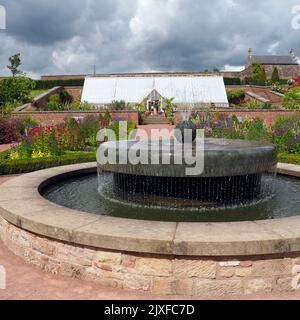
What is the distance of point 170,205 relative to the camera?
545 cm

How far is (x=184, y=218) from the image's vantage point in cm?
493

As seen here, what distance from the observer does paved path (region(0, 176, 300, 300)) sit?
3.50m

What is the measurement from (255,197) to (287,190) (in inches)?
38.5

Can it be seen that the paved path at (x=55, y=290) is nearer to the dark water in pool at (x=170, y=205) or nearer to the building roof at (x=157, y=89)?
the dark water in pool at (x=170, y=205)

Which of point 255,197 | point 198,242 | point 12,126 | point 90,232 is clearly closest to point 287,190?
point 255,197

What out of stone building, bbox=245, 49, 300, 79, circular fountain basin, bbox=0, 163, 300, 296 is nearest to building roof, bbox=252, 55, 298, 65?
stone building, bbox=245, 49, 300, 79

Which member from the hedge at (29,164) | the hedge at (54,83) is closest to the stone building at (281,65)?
the hedge at (54,83)

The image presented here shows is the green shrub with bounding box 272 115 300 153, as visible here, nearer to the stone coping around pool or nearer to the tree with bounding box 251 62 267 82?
the stone coping around pool

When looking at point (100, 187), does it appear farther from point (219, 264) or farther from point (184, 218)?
point (219, 264)

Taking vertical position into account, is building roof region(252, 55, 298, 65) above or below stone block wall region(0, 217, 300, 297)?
above

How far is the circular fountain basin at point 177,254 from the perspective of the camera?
343 cm

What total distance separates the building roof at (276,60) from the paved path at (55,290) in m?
58.0

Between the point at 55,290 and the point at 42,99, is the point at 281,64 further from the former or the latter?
the point at 55,290

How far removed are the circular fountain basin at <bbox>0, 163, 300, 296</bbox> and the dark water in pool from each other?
1108mm
